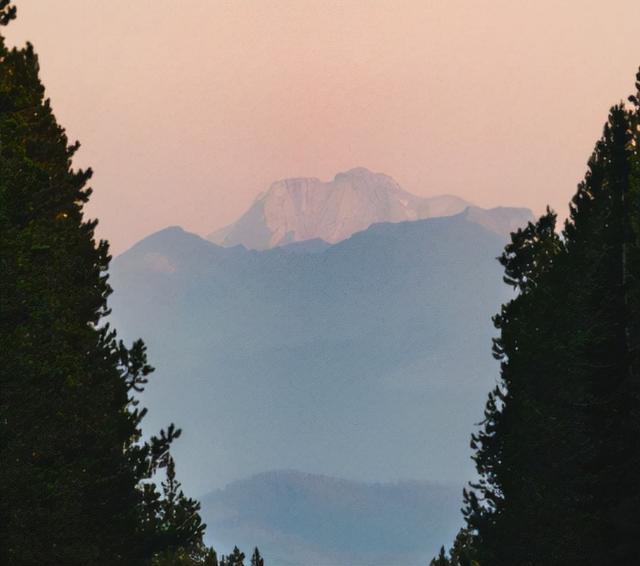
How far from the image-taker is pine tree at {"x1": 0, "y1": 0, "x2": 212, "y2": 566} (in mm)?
19641

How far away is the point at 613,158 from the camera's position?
27.5 meters

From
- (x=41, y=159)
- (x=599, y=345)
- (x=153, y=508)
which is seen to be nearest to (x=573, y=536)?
(x=599, y=345)

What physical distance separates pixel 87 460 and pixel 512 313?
1872cm

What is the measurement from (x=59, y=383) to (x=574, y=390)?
15.7 meters

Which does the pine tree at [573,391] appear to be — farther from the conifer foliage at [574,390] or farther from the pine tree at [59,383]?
the pine tree at [59,383]

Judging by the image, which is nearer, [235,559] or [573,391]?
[573,391]

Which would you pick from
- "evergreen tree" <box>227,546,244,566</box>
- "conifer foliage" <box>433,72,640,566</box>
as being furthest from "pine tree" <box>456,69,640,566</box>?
"evergreen tree" <box>227,546,244,566</box>

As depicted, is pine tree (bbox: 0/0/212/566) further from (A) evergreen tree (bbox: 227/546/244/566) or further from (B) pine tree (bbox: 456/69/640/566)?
(B) pine tree (bbox: 456/69/640/566)

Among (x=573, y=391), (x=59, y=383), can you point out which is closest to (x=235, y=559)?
(x=573, y=391)

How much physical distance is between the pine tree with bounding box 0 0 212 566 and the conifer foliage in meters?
10.6

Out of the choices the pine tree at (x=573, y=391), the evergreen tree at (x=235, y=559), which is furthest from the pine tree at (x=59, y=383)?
the pine tree at (x=573, y=391)

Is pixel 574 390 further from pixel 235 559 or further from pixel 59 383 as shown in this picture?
pixel 235 559

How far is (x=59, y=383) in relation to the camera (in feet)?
71.5

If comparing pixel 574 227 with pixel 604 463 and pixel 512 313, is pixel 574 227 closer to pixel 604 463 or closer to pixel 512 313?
pixel 512 313
